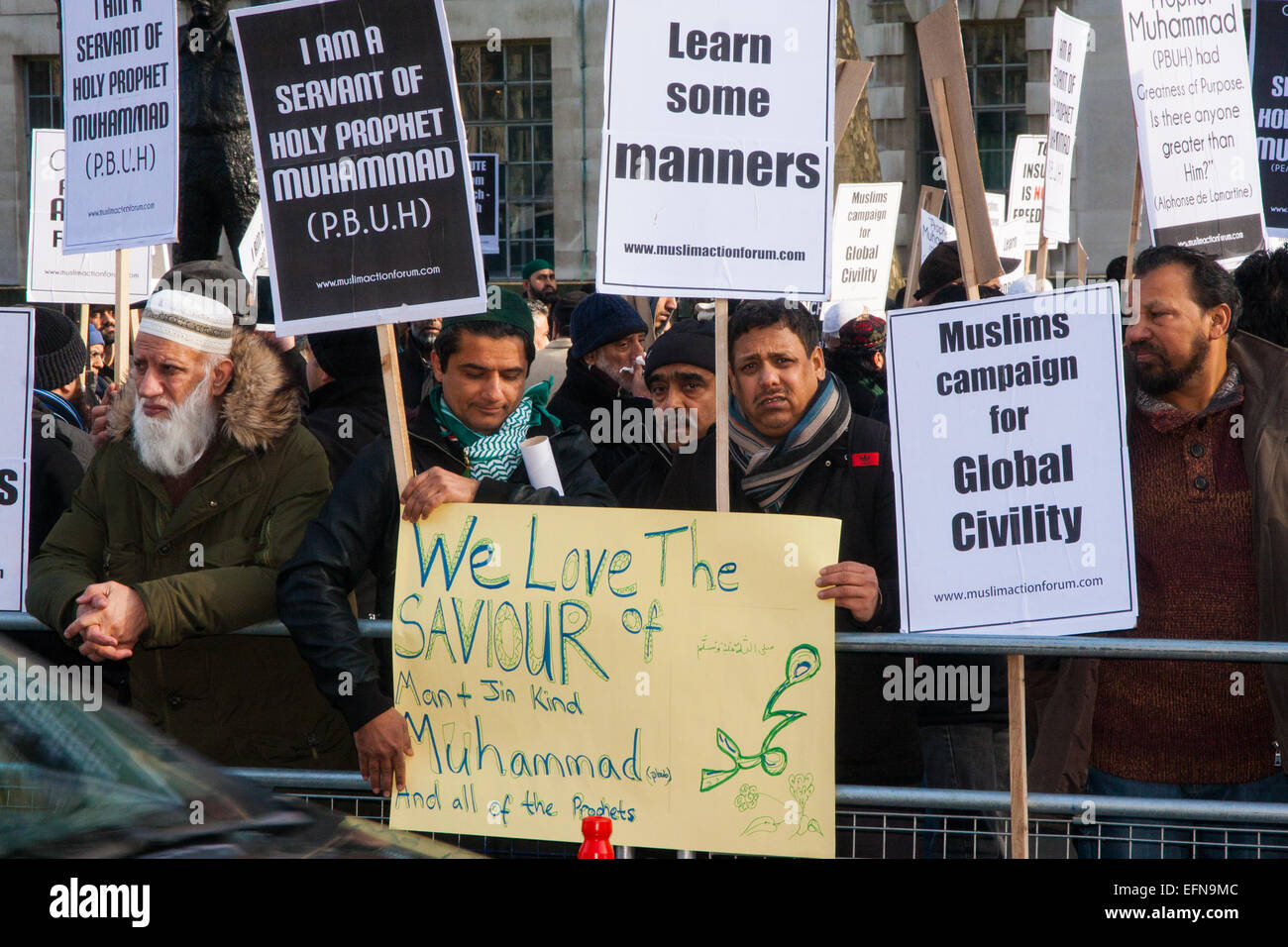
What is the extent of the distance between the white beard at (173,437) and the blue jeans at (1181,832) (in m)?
2.30

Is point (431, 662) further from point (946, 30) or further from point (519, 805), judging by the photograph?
point (946, 30)

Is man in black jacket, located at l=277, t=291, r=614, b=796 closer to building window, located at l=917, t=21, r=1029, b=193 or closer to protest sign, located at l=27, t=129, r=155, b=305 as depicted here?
protest sign, located at l=27, t=129, r=155, b=305

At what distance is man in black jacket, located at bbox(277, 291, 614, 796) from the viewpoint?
3.48m

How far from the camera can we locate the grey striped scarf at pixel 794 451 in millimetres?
3693

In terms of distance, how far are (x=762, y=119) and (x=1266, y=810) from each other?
74.6 inches

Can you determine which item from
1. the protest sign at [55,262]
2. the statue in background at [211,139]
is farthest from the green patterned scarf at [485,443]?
the statue in background at [211,139]

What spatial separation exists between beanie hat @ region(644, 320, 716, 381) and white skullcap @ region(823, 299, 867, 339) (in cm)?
270

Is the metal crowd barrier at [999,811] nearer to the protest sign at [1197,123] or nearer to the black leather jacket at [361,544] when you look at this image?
the black leather jacket at [361,544]

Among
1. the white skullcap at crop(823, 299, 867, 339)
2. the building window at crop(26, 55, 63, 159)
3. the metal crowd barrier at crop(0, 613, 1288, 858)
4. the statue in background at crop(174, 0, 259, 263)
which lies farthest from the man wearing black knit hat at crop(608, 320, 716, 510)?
the building window at crop(26, 55, 63, 159)

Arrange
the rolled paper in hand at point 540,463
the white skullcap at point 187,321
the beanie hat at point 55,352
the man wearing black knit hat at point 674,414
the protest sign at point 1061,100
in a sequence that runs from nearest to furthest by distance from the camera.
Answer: the rolled paper in hand at point 540,463 → the white skullcap at point 187,321 → the man wearing black knit hat at point 674,414 → the beanie hat at point 55,352 → the protest sign at point 1061,100

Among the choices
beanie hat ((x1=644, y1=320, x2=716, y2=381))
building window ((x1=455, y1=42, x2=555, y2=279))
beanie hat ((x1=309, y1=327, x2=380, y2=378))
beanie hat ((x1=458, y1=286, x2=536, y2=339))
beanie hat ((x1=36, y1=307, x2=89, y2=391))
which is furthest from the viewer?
building window ((x1=455, y1=42, x2=555, y2=279))

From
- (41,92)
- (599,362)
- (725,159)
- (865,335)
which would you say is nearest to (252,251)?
(599,362)

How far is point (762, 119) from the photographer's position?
11.9ft

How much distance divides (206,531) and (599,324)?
90.0 inches
